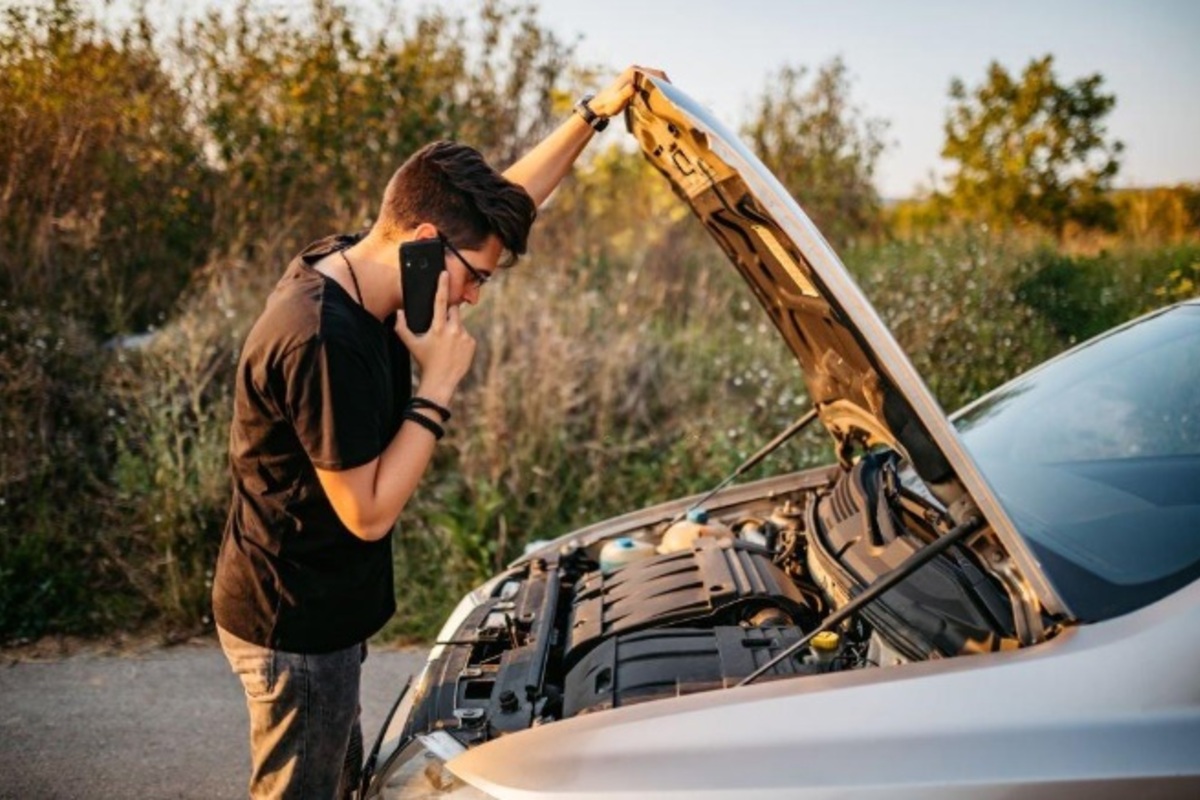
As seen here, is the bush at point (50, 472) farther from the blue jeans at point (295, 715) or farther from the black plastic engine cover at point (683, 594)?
the black plastic engine cover at point (683, 594)

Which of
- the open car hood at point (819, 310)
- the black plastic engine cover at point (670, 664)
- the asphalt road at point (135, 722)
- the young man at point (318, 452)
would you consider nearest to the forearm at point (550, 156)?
the open car hood at point (819, 310)

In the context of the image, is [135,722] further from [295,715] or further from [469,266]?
[469,266]

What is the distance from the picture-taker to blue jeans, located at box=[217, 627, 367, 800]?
80.7 inches

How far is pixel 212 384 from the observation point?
559 centimetres

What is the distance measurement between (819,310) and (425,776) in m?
1.25

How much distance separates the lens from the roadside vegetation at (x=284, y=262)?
16.0ft

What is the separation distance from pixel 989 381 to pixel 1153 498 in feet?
13.9

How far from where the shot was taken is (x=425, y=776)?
186 cm

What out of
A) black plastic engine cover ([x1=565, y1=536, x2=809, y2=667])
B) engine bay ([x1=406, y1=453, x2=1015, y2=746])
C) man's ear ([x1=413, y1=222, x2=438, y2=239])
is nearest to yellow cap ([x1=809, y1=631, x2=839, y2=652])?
engine bay ([x1=406, y1=453, x2=1015, y2=746])

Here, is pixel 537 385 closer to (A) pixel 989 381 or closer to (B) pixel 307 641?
(A) pixel 989 381

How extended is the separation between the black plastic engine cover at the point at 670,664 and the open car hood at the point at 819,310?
489 millimetres

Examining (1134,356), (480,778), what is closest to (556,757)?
Result: (480,778)

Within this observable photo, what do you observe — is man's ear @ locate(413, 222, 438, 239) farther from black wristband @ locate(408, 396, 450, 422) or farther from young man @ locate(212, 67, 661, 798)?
black wristband @ locate(408, 396, 450, 422)

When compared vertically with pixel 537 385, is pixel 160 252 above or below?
above
